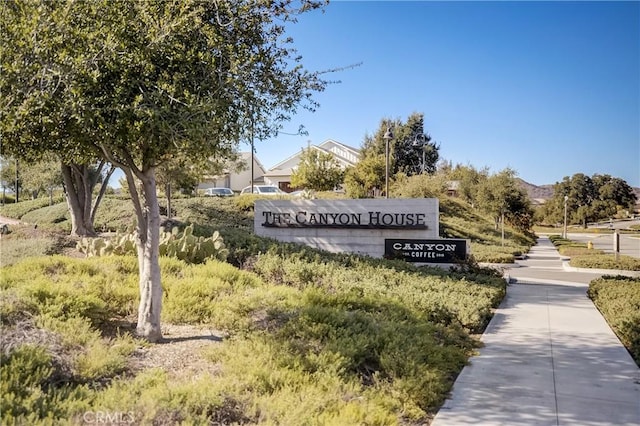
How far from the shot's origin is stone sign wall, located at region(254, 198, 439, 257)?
14.1 meters

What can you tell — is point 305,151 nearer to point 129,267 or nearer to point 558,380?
point 129,267

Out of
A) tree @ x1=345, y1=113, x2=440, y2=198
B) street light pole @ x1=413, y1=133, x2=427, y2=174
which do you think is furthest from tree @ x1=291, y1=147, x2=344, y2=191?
street light pole @ x1=413, y1=133, x2=427, y2=174

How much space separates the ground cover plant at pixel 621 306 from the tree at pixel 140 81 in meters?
6.00

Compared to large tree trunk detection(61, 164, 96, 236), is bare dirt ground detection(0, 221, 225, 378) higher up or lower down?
lower down

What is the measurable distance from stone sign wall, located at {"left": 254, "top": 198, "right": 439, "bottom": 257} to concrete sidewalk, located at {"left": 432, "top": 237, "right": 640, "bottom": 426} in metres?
4.82

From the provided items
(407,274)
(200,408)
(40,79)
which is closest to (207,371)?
(200,408)

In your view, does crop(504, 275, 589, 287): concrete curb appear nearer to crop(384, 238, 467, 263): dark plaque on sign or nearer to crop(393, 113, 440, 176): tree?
crop(384, 238, 467, 263): dark plaque on sign

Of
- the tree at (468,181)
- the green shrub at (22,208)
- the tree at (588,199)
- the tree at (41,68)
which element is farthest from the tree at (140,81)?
the tree at (588,199)

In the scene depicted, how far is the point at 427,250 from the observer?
13320mm

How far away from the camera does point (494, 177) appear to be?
2936 centimetres

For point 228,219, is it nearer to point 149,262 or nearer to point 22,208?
point 22,208

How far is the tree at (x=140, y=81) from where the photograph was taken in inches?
189

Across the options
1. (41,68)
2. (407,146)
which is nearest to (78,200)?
(41,68)

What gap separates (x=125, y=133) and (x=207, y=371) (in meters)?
2.66
